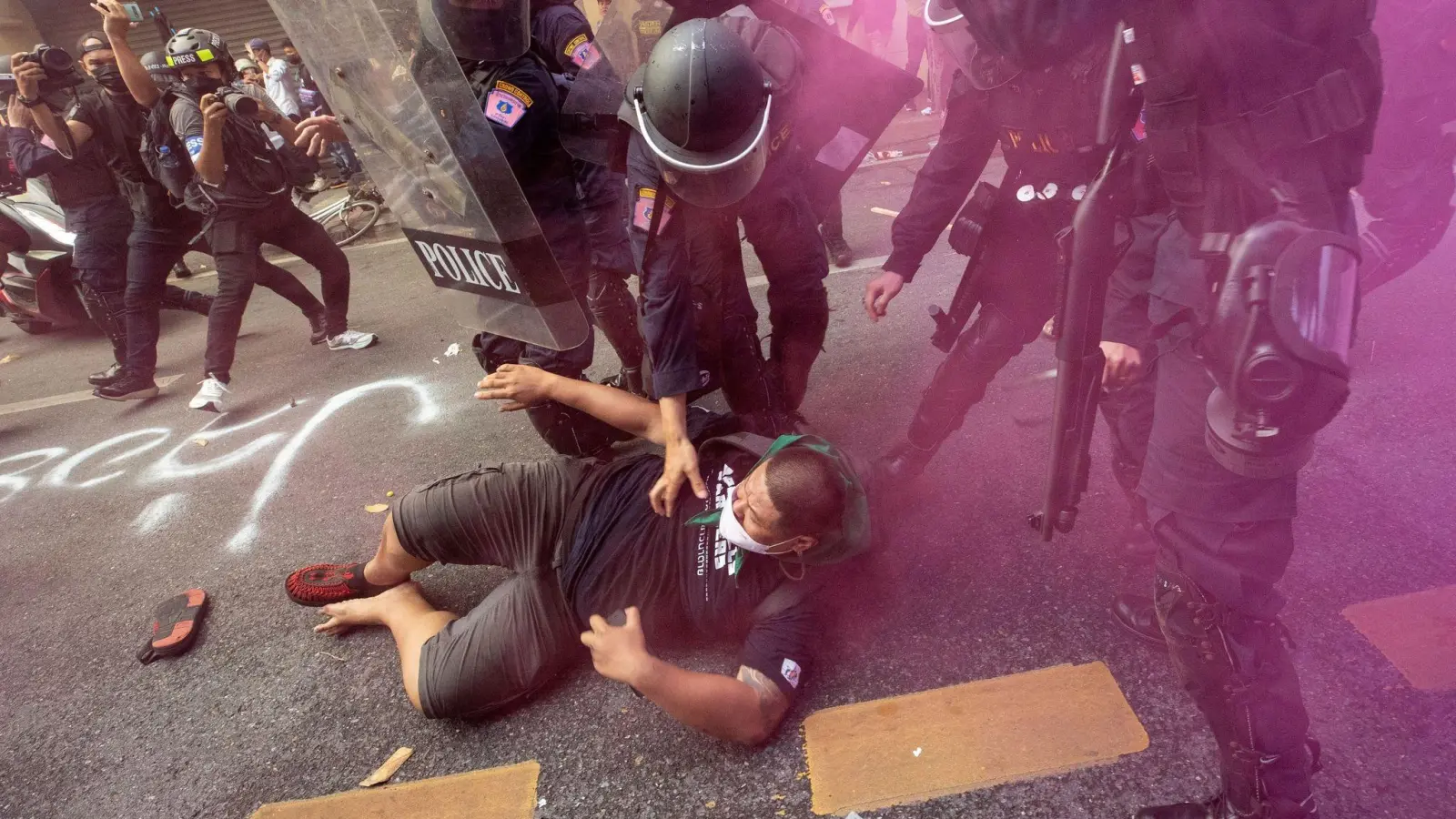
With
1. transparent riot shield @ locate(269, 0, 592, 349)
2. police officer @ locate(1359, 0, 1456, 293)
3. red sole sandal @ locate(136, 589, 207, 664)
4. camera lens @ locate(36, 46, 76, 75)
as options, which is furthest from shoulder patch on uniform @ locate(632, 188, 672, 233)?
camera lens @ locate(36, 46, 76, 75)

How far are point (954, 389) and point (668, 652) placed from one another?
1.20 metres

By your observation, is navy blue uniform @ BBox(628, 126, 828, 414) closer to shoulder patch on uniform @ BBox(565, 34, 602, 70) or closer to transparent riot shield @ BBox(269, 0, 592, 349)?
transparent riot shield @ BBox(269, 0, 592, 349)

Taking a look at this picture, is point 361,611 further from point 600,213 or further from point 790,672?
point 600,213

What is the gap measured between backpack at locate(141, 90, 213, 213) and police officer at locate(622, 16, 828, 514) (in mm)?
2874

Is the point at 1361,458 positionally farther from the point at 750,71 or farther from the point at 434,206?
the point at 434,206

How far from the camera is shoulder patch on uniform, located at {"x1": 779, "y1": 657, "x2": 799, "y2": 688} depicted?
1.74m

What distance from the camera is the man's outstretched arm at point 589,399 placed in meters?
2.17

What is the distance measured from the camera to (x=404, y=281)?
5.61 m

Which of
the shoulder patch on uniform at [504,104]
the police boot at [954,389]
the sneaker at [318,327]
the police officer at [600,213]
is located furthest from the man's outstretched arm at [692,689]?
the sneaker at [318,327]

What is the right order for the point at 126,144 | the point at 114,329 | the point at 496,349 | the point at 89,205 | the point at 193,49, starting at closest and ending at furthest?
the point at 496,349 < the point at 193,49 < the point at 126,144 < the point at 89,205 < the point at 114,329

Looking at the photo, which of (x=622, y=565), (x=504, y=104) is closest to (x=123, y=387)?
(x=504, y=104)

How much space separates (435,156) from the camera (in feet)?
4.73

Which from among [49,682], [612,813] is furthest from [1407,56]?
[49,682]

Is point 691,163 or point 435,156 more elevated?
point 435,156
